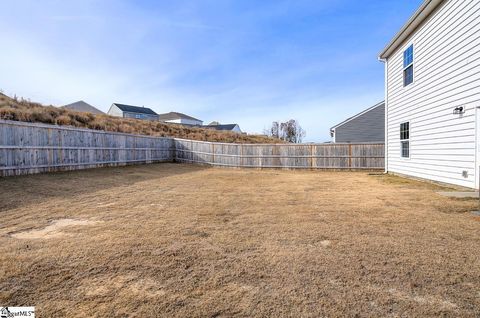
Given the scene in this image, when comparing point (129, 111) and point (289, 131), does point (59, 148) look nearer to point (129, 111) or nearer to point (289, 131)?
point (289, 131)

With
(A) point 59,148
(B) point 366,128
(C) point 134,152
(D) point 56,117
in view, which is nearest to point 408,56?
(B) point 366,128

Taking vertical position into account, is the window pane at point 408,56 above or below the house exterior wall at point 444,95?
above

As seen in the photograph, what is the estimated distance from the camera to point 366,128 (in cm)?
1922

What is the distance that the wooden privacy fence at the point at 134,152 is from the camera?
8.88 meters

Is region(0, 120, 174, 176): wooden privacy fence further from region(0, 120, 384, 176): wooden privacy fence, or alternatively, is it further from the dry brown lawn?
the dry brown lawn

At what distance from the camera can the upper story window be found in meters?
9.09

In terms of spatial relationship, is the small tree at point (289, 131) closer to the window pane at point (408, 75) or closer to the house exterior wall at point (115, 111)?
the house exterior wall at point (115, 111)

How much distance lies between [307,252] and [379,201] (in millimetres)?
3413

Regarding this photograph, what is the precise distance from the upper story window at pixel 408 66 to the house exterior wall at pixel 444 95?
193 millimetres

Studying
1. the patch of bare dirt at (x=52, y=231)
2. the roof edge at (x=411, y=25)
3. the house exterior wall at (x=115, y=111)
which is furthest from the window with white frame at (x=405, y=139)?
the house exterior wall at (x=115, y=111)

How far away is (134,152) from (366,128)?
15.8 metres

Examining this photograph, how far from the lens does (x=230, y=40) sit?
43.8ft

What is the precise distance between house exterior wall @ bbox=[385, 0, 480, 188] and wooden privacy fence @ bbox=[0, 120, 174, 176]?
12.9 meters

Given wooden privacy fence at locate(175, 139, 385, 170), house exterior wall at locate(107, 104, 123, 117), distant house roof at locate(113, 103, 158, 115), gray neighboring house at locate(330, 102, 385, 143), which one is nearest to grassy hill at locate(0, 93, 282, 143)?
wooden privacy fence at locate(175, 139, 385, 170)
